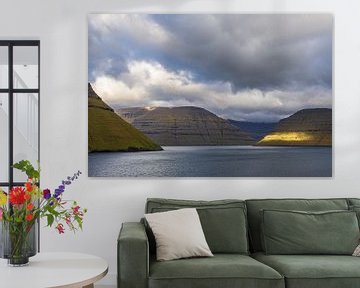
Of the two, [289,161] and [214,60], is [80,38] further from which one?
[289,161]

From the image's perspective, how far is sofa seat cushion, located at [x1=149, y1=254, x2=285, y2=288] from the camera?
379 centimetres

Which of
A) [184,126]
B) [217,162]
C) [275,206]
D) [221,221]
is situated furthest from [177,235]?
[184,126]

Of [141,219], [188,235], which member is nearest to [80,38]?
[141,219]

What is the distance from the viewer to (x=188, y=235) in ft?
13.7

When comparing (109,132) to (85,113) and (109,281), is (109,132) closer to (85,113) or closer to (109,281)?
(85,113)

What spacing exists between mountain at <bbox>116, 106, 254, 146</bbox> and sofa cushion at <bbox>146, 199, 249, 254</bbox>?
0.61 m

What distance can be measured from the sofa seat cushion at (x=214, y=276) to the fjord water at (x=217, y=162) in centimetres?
121

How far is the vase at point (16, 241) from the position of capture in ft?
11.3

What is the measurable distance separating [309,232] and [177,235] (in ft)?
3.30

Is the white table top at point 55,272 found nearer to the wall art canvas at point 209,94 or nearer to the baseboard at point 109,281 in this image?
the baseboard at point 109,281

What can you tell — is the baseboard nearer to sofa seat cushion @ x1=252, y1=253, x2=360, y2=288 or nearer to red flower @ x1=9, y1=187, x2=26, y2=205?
sofa seat cushion @ x1=252, y1=253, x2=360, y2=288

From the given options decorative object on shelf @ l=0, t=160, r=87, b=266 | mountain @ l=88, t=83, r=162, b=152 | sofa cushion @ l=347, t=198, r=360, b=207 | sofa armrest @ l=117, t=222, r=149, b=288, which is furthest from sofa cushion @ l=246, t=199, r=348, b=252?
decorative object on shelf @ l=0, t=160, r=87, b=266

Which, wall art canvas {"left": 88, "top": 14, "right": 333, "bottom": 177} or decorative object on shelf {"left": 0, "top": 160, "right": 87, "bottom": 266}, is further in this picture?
wall art canvas {"left": 88, "top": 14, "right": 333, "bottom": 177}

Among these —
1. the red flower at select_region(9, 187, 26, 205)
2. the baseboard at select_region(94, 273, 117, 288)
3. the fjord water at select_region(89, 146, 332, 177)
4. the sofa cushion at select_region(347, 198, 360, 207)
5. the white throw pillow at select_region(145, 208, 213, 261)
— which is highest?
the fjord water at select_region(89, 146, 332, 177)
